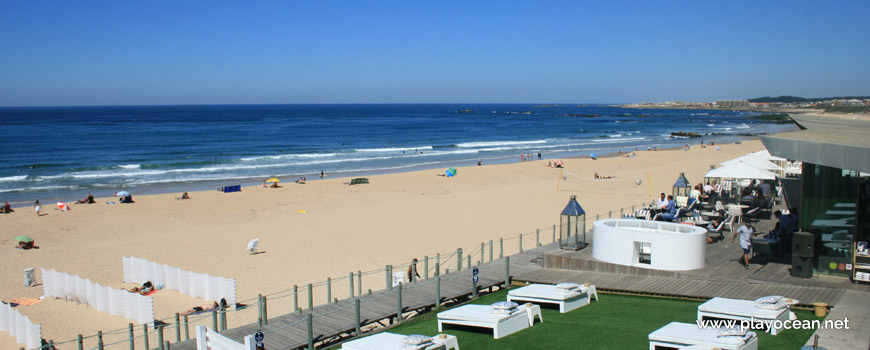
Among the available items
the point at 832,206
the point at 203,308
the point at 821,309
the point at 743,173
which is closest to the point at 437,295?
the point at 203,308

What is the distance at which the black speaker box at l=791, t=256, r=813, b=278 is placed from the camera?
10031 millimetres

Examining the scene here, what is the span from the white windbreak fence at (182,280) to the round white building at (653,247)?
298 inches

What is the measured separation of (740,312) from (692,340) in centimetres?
144

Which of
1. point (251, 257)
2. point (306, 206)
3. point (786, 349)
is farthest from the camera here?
point (306, 206)

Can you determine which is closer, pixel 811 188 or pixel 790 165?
pixel 811 188

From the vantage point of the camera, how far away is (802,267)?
10102 millimetres

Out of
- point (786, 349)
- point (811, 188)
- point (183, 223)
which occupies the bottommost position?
point (183, 223)

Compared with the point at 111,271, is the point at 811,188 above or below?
above

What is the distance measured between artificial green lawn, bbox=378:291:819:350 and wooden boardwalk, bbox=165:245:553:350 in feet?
1.85

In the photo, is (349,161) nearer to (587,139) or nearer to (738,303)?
(587,139)

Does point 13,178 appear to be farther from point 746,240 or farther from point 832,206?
point 832,206

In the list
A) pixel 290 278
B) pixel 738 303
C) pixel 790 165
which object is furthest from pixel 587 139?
pixel 738 303

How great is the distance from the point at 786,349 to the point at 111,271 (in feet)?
52.7

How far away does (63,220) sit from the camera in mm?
25062
